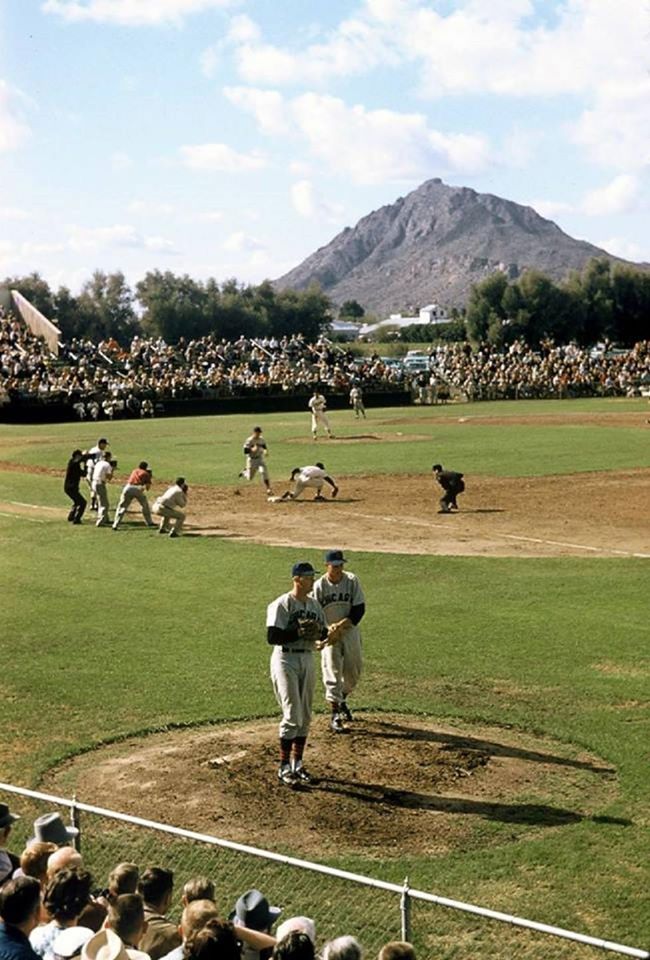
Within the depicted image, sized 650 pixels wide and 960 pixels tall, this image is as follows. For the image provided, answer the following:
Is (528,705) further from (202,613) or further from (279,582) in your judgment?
(279,582)

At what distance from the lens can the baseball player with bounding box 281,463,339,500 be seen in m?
30.6

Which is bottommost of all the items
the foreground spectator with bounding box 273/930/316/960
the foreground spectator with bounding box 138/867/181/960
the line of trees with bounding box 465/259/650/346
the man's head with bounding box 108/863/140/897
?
the foreground spectator with bounding box 138/867/181/960

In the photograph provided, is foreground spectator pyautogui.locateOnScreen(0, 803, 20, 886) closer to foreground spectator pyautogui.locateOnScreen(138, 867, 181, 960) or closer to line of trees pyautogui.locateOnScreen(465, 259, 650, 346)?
foreground spectator pyautogui.locateOnScreen(138, 867, 181, 960)

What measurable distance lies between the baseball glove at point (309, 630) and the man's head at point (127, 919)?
5.68 m

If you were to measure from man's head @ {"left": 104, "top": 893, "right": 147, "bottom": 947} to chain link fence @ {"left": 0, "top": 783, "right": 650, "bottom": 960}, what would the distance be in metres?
0.88

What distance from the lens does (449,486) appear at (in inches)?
1136

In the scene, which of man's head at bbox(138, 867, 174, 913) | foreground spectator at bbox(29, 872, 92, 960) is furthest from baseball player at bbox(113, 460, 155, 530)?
foreground spectator at bbox(29, 872, 92, 960)

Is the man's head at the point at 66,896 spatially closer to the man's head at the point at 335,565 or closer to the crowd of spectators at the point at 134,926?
the crowd of spectators at the point at 134,926

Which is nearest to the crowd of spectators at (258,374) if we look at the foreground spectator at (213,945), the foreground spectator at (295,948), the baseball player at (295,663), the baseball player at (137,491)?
the baseball player at (137,491)

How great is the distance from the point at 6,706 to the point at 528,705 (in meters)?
5.81

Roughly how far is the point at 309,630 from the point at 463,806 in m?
2.15

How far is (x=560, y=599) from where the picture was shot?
19.5m

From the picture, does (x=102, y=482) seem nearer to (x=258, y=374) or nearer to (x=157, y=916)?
(x=157, y=916)

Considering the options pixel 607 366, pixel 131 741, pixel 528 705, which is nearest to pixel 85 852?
pixel 131 741
